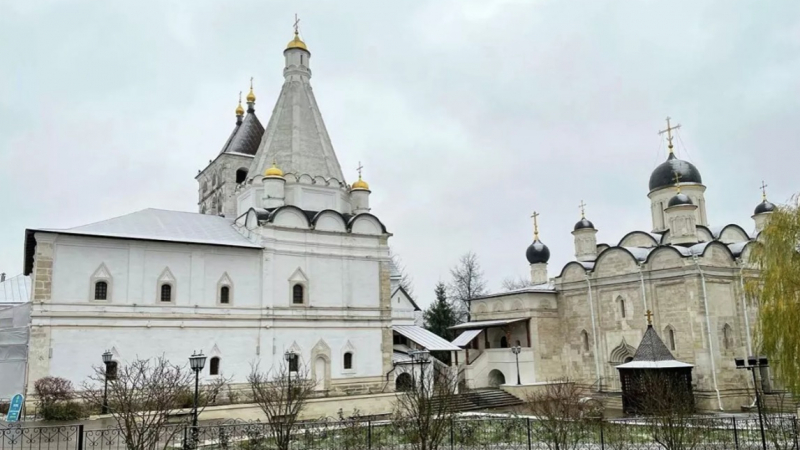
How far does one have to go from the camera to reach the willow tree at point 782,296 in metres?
12.2

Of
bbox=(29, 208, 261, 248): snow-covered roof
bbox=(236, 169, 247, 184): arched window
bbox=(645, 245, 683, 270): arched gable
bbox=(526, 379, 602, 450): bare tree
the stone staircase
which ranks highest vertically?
bbox=(236, 169, 247, 184): arched window

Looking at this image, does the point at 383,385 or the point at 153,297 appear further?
the point at 383,385

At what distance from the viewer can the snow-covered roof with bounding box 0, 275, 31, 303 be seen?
1053 inches

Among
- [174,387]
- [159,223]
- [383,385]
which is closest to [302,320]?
[383,385]

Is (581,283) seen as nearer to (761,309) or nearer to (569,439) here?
(761,309)

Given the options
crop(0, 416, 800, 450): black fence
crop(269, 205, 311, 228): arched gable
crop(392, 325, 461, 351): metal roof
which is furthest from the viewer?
crop(392, 325, 461, 351): metal roof

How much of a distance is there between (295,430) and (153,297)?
28.5ft

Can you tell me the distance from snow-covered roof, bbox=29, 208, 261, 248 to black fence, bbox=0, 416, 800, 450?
20.8 feet

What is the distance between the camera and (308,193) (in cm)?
2256

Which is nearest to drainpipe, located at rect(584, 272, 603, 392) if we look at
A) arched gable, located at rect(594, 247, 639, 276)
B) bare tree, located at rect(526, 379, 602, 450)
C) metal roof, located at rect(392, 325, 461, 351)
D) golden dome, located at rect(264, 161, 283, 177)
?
arched gable, located at rect(594, 247, 639, 276)

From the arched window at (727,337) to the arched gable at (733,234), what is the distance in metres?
5.86

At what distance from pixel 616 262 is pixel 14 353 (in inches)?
813

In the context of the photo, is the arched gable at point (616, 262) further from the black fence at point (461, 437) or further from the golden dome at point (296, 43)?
the golden dome at point (296, 43)

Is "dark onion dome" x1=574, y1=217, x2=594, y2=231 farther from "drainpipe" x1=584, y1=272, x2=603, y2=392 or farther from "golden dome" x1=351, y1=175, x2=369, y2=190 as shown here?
"golden dome" x1=351, y1=175, x2=369, y2=190
